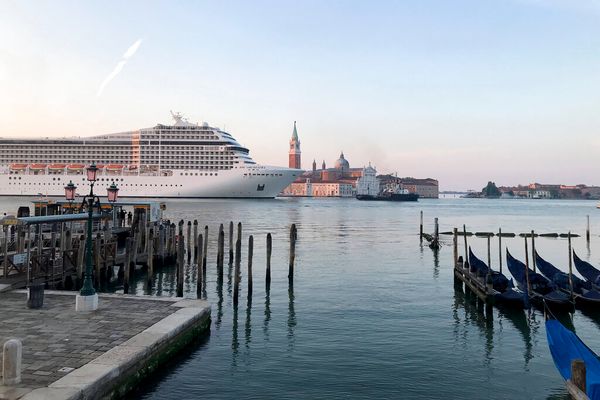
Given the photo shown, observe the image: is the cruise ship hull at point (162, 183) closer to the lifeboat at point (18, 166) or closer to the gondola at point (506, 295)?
the lifeboat at point (18, 166)

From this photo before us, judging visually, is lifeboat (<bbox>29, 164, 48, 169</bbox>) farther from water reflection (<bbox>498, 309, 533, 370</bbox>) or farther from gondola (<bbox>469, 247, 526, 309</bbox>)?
water reflection (<bbox>498, 309, 533, 370</bbox>)

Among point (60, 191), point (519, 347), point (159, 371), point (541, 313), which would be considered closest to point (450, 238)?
point (541, 313)

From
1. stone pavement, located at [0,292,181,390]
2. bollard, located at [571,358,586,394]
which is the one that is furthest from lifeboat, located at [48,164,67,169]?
bollard, located at [571,358,586,394]

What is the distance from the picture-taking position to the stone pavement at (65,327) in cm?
782

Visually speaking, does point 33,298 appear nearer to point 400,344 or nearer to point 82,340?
point 82,340

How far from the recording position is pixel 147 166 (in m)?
96.6

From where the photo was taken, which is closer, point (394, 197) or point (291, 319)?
point (291, 319)

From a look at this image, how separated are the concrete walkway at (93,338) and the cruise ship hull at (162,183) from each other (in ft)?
273

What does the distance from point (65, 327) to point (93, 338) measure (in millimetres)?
1102

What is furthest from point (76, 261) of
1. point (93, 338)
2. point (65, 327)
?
point (93, 338)

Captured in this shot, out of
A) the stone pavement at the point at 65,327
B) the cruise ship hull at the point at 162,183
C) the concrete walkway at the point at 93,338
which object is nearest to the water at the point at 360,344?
the concrete walkway at the point at 93,338

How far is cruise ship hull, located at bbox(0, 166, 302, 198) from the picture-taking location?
9519 centimetres

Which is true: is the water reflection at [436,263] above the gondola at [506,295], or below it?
below

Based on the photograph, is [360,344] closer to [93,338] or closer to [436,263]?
[93,338]
